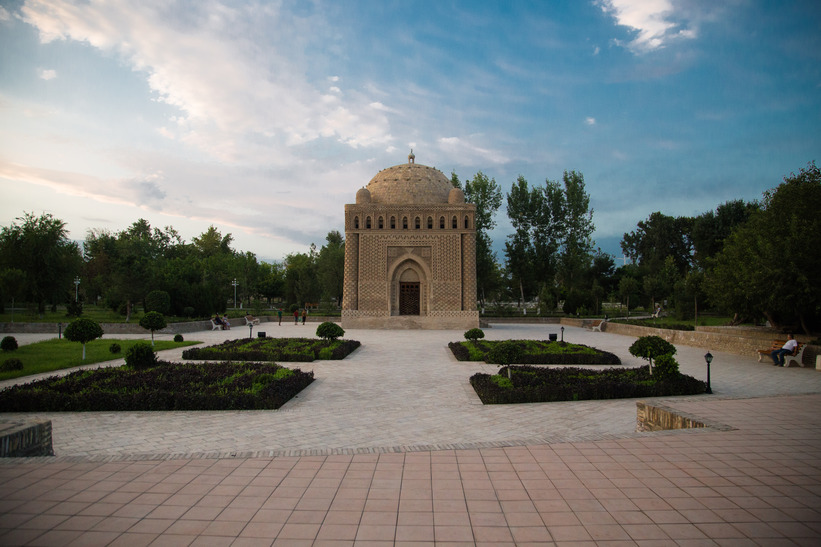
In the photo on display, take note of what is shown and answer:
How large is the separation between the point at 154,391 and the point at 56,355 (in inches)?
319

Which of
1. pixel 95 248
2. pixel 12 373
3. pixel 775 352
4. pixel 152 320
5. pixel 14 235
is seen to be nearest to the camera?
pixel 12 373

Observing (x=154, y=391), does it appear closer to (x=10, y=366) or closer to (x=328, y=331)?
(x=10, y=366)

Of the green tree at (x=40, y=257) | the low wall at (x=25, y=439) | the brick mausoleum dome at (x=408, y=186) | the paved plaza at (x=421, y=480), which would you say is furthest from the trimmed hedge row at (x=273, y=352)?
the green tree at (x=40, y=257)

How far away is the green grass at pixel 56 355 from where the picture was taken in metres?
10.9

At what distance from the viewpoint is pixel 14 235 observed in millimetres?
29438

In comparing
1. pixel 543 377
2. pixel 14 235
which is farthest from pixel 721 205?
pixel 14 235

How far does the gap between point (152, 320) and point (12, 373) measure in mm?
5349

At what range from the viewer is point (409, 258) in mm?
29891

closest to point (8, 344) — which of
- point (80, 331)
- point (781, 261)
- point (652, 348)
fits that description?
point (80, 331)

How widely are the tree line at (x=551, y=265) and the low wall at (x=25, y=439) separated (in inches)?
→ 682

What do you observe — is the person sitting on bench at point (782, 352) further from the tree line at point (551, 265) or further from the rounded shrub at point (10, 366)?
the rounded shrub at point (10, 366)

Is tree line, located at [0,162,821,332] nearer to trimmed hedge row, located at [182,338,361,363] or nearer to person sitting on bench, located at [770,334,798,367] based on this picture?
person sitting on bench, located at [770,334,798,367]

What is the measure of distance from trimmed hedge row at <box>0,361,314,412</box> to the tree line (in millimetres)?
14612

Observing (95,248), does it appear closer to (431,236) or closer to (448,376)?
(431,236)
